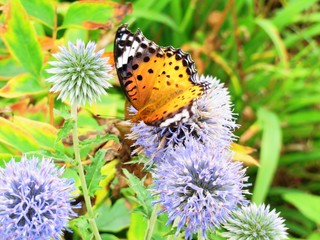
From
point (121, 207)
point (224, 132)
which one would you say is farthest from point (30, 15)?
point (224, 132)

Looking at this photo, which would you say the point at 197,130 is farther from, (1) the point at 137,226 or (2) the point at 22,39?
(2) the point at 22,39

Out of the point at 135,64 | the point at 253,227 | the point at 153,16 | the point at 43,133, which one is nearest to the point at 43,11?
the point at 43,133

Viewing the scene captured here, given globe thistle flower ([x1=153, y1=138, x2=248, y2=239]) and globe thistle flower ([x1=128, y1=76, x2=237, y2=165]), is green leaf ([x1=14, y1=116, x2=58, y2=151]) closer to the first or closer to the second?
globe thistle flower ([x1=128, y1=76, x2=237, y2=165])

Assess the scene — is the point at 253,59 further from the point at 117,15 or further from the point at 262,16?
the point at 117,15

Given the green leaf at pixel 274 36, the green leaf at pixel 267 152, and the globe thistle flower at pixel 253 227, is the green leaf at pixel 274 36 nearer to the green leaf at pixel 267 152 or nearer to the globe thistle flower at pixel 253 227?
the green leaf at pixel 267 152

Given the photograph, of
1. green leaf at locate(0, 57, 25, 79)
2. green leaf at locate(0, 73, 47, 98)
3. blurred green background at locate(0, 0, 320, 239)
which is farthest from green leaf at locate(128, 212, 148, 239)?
green leaf at locate(0, 57, 25, 79)
